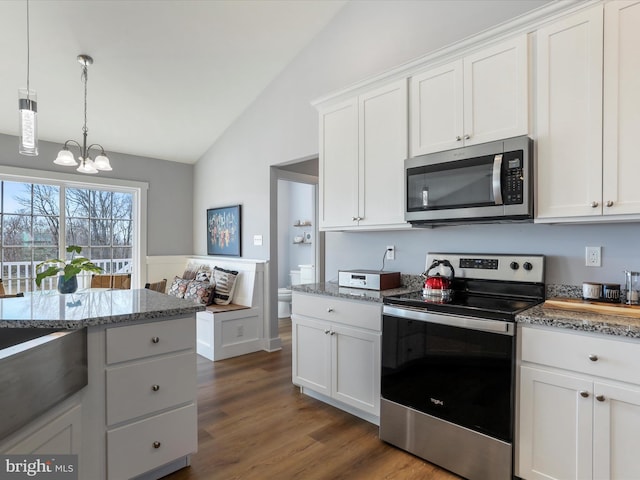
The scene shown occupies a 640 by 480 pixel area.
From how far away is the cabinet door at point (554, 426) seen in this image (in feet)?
5.30

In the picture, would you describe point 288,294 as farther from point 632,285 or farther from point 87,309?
point 632,285

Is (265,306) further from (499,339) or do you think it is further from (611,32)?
(611,32)

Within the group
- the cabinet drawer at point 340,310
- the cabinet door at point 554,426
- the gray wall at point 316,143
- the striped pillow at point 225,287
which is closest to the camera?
the cabinet door at point 554,426

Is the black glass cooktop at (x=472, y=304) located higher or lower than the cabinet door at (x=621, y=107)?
lower

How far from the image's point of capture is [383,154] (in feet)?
8.81

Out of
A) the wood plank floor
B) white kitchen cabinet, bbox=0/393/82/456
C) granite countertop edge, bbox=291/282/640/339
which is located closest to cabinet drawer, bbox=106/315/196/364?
white kitchen cabinet, bbox=0/393/82/456

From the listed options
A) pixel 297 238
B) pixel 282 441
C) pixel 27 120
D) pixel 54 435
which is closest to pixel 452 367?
pixel 282 441

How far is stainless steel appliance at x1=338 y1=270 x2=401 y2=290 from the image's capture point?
2685 mm

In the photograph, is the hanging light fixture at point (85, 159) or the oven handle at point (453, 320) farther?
the hanging light fixture at point (85, 159)

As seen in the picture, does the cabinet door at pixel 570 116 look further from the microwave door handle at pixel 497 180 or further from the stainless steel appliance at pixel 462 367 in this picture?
the stainless steel appliance at pixel 462 367

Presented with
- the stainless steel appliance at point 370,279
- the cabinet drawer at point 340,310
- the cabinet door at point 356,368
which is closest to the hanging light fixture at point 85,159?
the cabinet drawer at point 340,310

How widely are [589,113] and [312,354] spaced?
2306 mm

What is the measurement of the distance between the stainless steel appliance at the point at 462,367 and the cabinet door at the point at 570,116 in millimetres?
454

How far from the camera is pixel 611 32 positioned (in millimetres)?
1756
